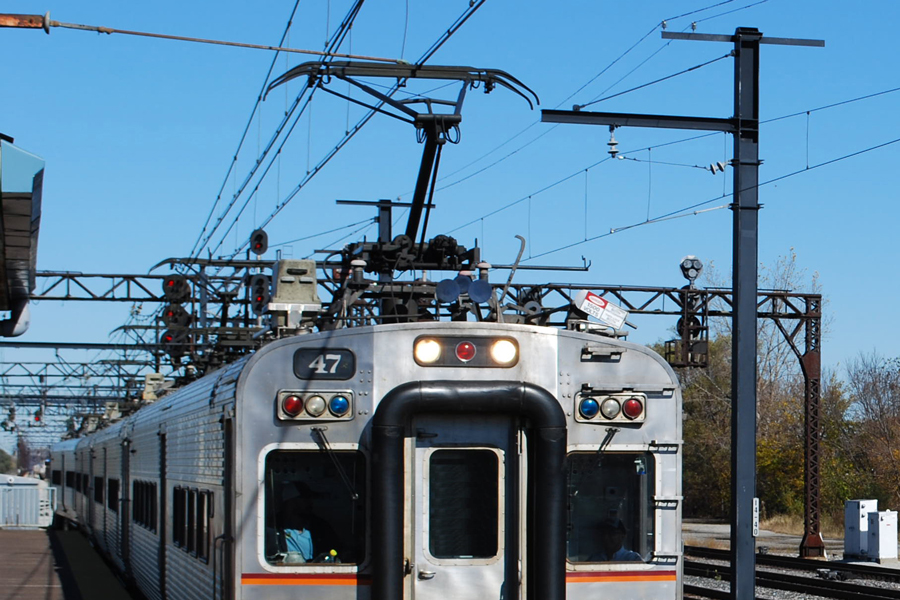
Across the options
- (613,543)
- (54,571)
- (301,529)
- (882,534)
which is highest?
(301,529)

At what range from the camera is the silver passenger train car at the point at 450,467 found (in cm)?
756

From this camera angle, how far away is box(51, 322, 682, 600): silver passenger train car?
756 cm

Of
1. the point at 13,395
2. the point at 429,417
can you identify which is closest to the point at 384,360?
the point at 429,417

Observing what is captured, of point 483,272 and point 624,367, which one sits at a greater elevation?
point 483,272

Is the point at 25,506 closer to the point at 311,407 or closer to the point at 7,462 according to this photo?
the point at 311,407

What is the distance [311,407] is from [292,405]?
0.38 ft

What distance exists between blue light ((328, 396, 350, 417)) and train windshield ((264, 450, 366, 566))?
0.24 meters

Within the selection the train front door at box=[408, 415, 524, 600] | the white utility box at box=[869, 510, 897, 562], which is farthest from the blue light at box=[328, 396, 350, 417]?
the white utility box at box=[869, 510, 897, 562]

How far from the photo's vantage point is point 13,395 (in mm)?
61750

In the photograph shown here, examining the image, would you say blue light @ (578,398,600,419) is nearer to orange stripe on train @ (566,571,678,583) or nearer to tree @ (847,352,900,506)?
orange stripe on train @ (566,571,678,583)

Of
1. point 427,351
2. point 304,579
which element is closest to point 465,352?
point 427,351

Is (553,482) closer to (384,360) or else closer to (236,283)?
(384,360)

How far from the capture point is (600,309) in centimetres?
847

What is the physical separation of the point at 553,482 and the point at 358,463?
3.82 feet
